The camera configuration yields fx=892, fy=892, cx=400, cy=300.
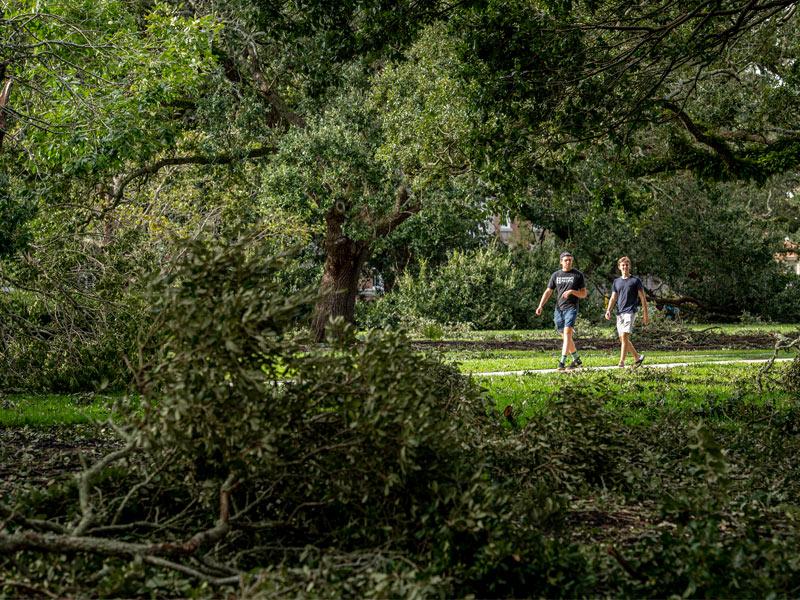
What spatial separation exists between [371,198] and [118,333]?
1013 cm

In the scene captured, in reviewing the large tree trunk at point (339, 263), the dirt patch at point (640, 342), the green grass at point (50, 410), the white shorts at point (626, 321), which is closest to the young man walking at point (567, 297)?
the white shorts at point (626, 321)

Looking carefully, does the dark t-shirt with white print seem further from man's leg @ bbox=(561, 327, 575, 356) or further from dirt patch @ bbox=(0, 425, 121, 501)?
dirt patch @ bbox=(0, 425, 121, 501)

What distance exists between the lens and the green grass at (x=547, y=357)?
16.0 meters

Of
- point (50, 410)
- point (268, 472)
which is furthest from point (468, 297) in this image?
point (268, 472)

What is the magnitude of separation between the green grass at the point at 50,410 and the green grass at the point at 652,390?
4561mm

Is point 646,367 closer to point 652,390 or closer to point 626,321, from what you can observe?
point 626,321

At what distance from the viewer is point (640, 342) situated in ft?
73.0

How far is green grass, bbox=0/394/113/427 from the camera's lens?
377 inches

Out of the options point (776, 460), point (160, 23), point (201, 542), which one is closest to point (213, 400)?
point (201, 542)

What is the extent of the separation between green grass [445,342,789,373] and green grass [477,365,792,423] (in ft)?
6.10

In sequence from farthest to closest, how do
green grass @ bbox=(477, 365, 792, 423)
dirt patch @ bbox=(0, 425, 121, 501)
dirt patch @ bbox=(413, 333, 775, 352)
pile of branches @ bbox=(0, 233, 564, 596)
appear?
dirt patch @ bbox=(413, 333, 775, 352) → green grass @ bbox=(477, 365, 792, 423) → dirt patch @ bbox=(0, 425, 121, 501) → pile of branches @ bbox=(0, 233, 564, 596)

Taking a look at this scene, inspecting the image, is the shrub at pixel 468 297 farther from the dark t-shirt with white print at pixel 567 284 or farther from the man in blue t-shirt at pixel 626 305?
the man in blue t-shirt at pixel 626 305

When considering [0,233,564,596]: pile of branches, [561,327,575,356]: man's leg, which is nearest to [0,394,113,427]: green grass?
[0,233,564,596]: pile of branches

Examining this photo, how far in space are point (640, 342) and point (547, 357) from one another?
17.3 feet
